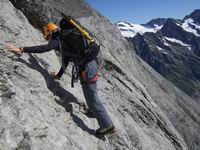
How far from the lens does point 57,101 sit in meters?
11.1

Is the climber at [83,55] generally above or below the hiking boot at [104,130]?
above

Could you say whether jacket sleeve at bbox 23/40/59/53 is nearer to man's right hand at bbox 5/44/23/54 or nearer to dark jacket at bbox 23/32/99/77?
dark jacket at bbox 23/32/99/77

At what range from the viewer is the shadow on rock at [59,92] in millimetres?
11219

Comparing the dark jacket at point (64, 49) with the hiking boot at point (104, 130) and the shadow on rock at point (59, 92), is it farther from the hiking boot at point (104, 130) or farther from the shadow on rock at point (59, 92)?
the hiking boot at point (104, 130)

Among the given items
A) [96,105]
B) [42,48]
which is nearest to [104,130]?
[96,105]

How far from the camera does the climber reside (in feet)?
36.7

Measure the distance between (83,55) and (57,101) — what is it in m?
1.80

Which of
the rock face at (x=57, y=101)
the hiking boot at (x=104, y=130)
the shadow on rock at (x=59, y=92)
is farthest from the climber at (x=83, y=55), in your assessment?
the rock face at (x=57, y=101)

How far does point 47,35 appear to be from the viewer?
41.1ft

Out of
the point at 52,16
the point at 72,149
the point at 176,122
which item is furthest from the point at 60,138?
the point at 176,122

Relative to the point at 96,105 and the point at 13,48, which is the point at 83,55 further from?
the point at 13,48

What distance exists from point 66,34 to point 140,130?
597cm

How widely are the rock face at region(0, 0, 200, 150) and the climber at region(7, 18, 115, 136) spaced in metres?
0.50

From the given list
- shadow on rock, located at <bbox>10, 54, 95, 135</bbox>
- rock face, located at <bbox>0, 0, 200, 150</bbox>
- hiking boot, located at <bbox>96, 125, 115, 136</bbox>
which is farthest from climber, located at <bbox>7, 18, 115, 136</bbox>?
rock face, located at <bbox>0, 0, 200, 150</bbox>
